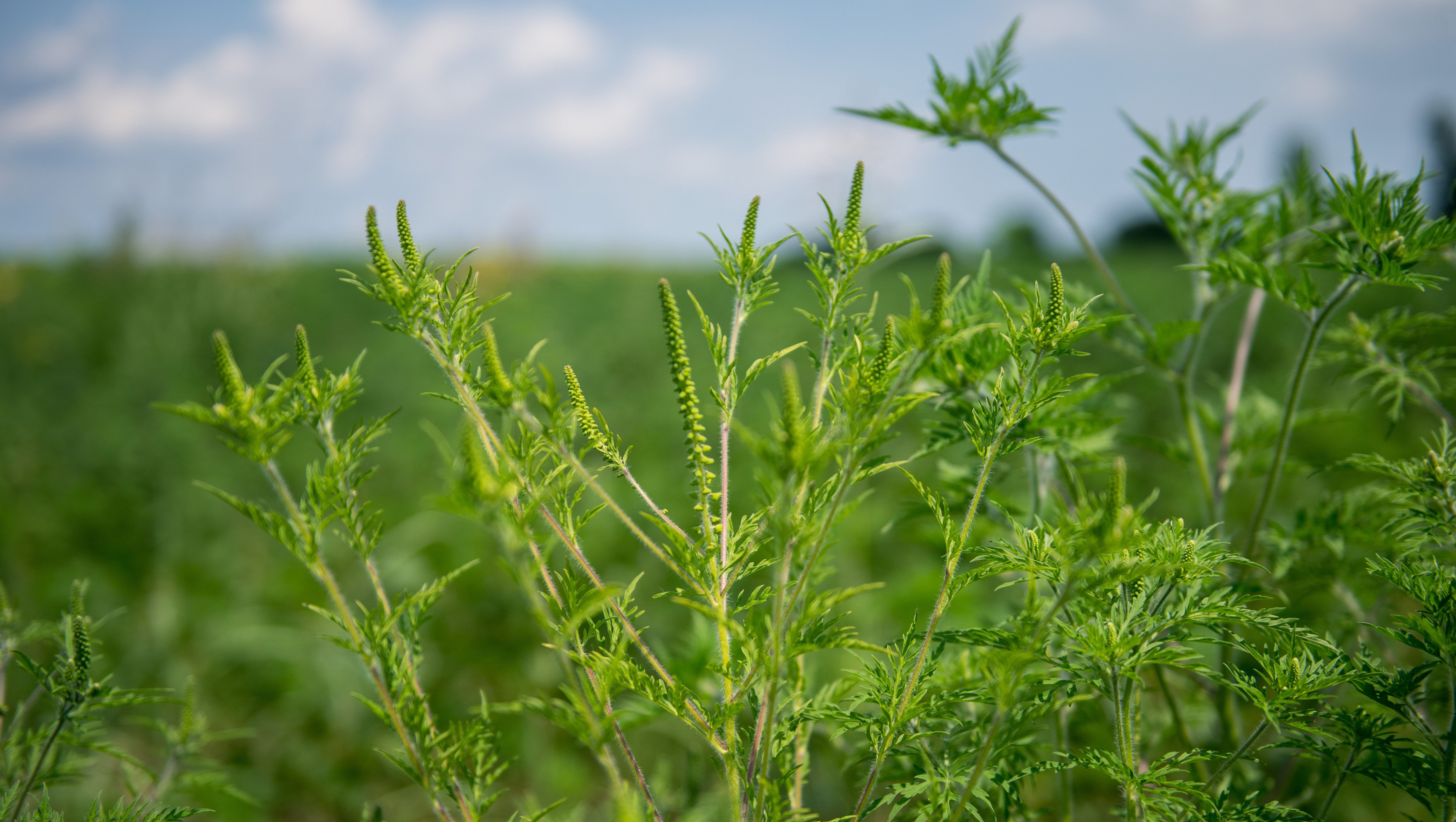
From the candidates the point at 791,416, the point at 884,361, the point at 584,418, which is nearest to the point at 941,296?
the point at 884,361

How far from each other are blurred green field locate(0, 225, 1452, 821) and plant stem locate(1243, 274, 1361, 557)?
167 mm

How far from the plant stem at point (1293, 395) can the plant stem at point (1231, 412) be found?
0.07 meters

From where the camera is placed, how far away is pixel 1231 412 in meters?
1.56

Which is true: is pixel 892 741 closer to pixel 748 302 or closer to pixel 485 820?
pixel 748 302

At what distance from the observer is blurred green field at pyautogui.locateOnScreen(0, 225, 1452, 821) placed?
324 centimetres

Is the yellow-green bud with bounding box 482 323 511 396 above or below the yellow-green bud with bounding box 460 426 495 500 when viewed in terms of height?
above

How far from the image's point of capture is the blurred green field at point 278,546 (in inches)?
128

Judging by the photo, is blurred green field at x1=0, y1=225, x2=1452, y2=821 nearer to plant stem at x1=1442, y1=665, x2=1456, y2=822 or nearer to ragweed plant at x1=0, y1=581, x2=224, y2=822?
ragweed plant at x1=0, y1=581, x2=224, y2=822

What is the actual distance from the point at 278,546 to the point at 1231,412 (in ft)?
20.1

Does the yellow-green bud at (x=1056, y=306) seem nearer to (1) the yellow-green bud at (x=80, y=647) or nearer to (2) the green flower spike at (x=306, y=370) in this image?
(2) the green flower spike at (x=306, y=370)

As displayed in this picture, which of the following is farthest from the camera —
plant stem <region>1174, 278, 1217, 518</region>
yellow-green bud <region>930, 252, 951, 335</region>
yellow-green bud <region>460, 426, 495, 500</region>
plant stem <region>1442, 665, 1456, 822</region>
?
plant stem <region>1174, 278, 1217, 518</region>

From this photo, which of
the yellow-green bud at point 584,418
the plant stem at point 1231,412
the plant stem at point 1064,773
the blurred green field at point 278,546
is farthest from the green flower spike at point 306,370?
the plant stem at point 1231,412

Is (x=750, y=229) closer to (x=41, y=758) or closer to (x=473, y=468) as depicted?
(x=473, y=468)

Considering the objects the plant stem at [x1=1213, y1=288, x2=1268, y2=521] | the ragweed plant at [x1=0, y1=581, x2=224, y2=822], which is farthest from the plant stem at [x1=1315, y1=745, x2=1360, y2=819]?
the ragweed plant at [x1=0, y1=581, x2=224, y2=822]
